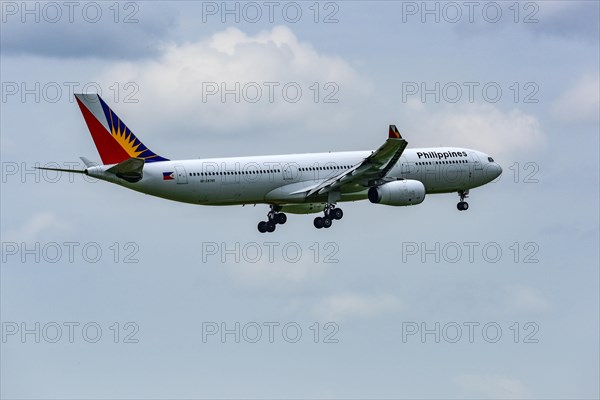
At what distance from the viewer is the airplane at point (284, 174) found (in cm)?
8144

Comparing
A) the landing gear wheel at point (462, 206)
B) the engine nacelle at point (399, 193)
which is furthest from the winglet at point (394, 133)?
the landing gear wheel at point (462, 206)

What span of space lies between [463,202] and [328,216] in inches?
474

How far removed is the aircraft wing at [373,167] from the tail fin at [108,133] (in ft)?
39.9

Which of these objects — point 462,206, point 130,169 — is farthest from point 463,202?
point 130,169

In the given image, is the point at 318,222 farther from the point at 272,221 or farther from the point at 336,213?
the point at 272,221

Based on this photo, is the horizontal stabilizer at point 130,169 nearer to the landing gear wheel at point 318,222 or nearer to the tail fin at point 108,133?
the tail fin at point 108,133

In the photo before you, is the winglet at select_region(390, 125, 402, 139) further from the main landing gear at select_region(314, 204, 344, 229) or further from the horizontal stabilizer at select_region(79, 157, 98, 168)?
the horizontal stabilizer at select_region(79, 157, 98, 168)

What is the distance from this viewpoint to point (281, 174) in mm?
85562

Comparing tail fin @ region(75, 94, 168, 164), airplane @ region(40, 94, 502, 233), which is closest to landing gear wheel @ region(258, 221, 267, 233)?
airplane @ region(40, 94, 502, 233)

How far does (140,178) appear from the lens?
80.5 m

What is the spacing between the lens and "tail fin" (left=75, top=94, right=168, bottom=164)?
81.9 m

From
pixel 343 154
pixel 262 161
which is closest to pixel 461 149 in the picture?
pixel 343 154

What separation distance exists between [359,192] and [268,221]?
7065mm

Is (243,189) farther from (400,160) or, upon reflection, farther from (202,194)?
(400,160)
